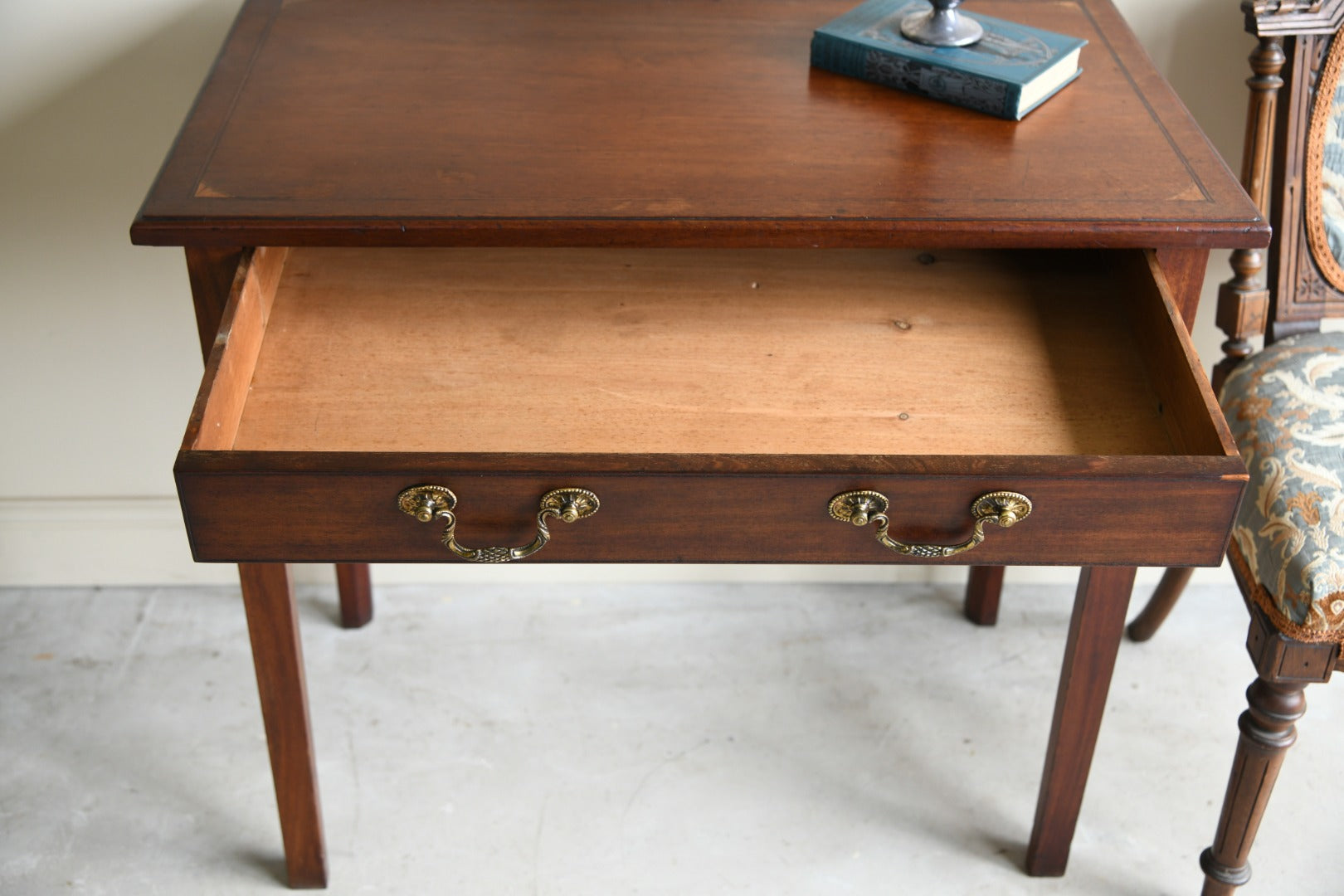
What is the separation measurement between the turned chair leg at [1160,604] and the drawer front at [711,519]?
2.23 feet

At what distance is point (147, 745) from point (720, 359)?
0.89 meters

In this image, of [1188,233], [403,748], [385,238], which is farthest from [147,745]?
[1188,233]

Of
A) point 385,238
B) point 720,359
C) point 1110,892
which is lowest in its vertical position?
point 1110,892

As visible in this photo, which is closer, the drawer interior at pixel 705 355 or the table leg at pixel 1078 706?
the drawer interior at pixel 705 355

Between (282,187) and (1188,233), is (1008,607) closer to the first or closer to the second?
(1188,233)

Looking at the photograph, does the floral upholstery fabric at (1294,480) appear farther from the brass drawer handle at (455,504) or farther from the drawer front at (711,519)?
the brass drawer handle at (455,504)

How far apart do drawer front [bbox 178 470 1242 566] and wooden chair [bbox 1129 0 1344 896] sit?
0.81 ft

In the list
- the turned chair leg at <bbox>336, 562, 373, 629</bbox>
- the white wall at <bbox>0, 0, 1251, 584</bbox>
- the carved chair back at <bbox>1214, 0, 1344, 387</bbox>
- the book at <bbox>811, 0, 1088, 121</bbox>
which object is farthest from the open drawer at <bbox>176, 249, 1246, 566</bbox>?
the turned chair leg at <bbox>336, 562, 373, 629</bbox>

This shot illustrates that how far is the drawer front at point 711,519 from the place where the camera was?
91cm

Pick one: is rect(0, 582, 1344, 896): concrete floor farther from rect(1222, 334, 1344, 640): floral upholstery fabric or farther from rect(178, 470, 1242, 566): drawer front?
rect(178, 470, 1242, 566): drawer front

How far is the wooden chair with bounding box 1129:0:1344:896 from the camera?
1.13 metres

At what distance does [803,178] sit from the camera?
105 cm

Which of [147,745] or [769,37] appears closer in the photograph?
[769,37]

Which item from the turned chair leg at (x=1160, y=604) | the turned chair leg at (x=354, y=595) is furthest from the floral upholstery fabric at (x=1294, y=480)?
the turned chair leg at (x=354, y=595)
